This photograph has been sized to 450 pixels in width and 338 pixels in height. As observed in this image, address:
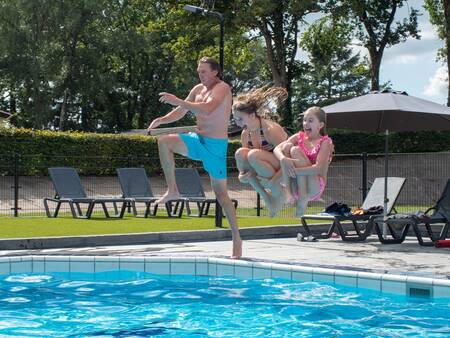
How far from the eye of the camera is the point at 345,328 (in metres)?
6.13

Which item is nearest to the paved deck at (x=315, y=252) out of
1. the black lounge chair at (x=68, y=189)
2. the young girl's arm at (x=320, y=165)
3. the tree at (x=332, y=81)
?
the young girl's arm at (x=320, y=165)

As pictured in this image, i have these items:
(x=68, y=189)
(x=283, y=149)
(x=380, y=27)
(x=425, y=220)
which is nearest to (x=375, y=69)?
(x=380, y=27)

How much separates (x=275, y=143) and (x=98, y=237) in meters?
5.29

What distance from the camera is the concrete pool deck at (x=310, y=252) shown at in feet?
30.3

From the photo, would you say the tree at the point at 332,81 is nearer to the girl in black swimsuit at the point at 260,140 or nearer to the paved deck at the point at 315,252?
the paved deck at the point at 315,252

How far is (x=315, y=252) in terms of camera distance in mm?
10820

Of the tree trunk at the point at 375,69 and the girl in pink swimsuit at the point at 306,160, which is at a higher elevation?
the tree trunk at the point at 375,69

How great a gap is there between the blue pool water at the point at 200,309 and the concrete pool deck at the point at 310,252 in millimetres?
707

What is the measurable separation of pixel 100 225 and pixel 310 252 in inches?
202

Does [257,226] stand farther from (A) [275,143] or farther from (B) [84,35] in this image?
(B) [84,35]

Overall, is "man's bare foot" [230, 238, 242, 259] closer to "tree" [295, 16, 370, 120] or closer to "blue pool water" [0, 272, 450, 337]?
"blue pool water" [0, 272, 450, 337]

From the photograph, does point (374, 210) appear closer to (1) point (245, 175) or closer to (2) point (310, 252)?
(2) point (310, 252)

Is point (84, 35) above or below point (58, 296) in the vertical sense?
above

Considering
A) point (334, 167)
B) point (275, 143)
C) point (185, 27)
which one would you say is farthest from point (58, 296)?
point (185, 27)
